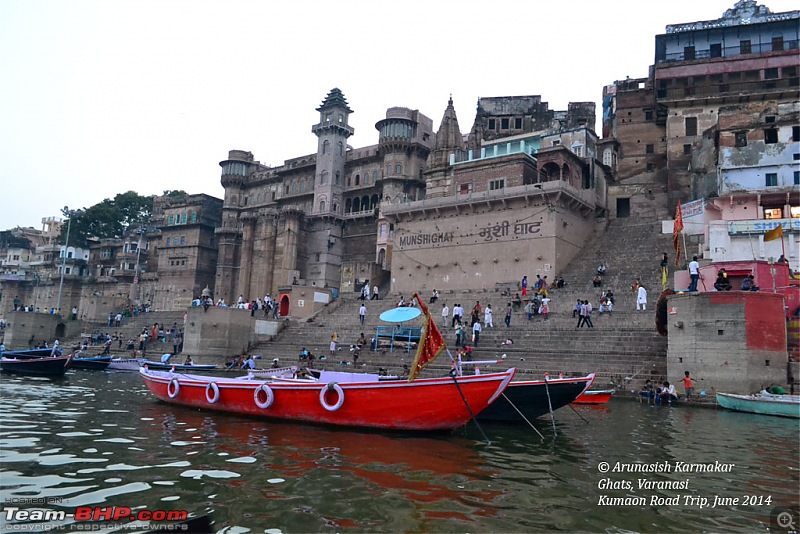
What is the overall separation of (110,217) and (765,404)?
231 ft

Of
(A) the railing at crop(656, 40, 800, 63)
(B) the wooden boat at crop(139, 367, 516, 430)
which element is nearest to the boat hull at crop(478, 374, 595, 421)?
(B) the wooden boat at crop(139, 367, 516, 430)

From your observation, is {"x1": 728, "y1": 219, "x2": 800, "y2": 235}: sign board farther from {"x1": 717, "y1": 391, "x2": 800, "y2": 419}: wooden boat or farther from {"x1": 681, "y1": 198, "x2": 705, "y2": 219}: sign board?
{"x1": 717, "y1": 391, "x2": 800, "y2": 419}: wooden boat

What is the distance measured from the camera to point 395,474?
7.39 m

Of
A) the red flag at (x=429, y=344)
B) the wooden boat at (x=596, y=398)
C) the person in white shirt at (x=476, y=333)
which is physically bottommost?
the wooden boat at (x=596, y=398)

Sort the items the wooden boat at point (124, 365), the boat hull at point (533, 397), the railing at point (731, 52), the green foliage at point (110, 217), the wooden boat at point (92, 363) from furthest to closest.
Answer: the green foliage at point (110, 217) < the railing at point (731, 52) < the wooden boat at point (124, 365) < the wooden boat at point (92, 363) < the boat hull at point (533, 397)

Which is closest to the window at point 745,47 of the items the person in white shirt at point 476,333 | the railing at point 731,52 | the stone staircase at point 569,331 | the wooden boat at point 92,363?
the railing at point 731,52

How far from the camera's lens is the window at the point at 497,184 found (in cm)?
3656

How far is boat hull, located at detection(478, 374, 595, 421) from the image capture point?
38.5 feet

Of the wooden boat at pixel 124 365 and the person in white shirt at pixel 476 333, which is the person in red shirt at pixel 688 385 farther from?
the wooden boat at pixel 124 365

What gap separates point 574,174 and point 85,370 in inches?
1182

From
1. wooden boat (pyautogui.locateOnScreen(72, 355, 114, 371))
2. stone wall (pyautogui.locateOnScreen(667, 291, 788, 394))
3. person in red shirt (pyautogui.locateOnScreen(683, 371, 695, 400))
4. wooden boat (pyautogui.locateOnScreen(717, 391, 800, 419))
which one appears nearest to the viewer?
wooden boat (pyautogui.locateOnScreen(717, 391, 800, 419))

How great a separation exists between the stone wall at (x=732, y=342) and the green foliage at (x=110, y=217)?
64941 millimetres

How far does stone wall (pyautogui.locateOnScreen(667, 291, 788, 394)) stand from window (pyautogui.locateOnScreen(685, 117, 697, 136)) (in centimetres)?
2441

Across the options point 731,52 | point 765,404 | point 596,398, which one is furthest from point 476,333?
point 731,52
